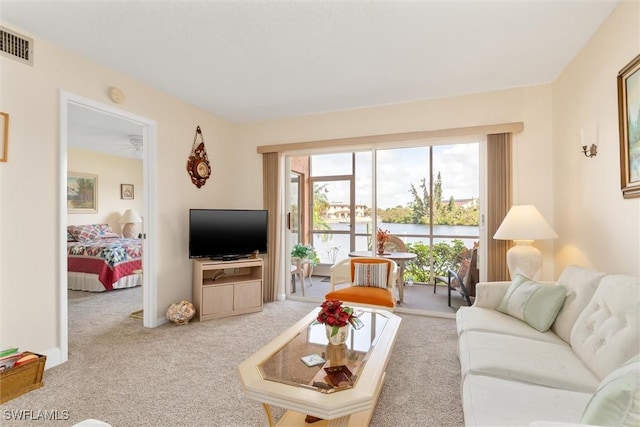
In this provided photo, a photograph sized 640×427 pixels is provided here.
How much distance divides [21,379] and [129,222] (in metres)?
5.39

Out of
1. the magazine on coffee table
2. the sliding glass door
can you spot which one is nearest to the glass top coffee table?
the magazine on coffee table

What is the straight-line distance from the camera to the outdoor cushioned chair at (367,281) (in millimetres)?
3176

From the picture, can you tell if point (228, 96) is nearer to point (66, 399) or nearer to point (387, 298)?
point (387, 298)

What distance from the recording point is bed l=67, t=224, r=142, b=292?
4.92 metres

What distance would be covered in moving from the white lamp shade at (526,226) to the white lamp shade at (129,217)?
23.2ft

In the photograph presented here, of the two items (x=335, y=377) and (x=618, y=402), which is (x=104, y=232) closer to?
(x=335, y=377)

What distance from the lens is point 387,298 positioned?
3.16m

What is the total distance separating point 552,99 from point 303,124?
288 cm

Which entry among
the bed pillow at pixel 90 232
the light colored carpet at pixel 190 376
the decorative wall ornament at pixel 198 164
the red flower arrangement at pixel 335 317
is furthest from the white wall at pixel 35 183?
the bed pillow at pixel 90 232

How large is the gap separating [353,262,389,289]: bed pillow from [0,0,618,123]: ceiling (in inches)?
77.5

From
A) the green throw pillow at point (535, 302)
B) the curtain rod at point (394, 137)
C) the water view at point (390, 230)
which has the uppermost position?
the curtain rod at point (394, 137)

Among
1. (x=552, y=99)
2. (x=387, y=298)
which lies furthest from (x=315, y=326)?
(x=552, y=99)

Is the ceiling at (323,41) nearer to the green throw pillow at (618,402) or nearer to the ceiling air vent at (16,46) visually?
the ceiling air vent at (16,46)

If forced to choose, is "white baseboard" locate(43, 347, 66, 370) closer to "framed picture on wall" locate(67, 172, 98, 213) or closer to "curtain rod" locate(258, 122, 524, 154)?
"curtain rod" locate(258, 122, 524, 154)
